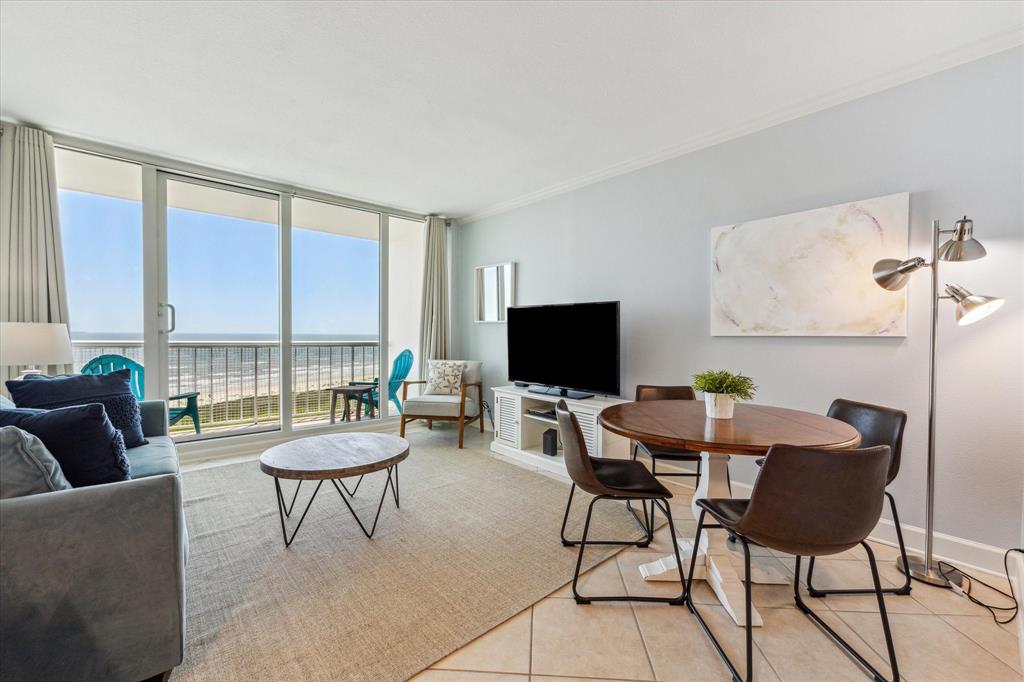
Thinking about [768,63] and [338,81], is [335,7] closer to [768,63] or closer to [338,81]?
[338,81]

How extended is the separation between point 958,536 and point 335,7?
12.8 ft

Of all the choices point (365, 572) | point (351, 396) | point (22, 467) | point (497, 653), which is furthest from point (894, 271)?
point (351, 396)

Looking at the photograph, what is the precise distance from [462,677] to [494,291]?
3.83 meters

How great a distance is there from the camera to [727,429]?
5.54 ft

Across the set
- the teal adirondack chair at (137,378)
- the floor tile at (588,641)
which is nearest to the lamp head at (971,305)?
the floor tile at (588,641)

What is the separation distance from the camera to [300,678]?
1387mm

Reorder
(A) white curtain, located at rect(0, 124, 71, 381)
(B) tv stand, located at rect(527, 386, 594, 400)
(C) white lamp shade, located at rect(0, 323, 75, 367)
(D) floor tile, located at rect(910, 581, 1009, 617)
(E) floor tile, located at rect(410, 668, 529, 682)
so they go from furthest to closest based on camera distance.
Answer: (B) tv stand, located at rect(527, 386, 594, 400)
(A) white curtain, located at rect(0, 124, 71, 381)
(C) white lamp shade, located at rect(0, 323, 75, 367)
(D) floor tile, located at rect(910, 581, 1009, 617)
(E) floor tile, located at rect(410, 668, 529, 682)

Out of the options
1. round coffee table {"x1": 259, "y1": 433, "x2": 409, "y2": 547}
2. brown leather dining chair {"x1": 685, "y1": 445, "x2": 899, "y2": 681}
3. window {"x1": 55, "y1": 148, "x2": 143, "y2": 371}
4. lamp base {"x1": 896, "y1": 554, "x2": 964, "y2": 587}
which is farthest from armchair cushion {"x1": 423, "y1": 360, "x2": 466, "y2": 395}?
lamp base {"x1": 896, "y1": 554, "x2": 964, "y2": 587}

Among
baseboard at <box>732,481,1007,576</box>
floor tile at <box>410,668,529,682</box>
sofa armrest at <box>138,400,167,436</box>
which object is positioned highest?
sofa armrest at <box>138,400,167,436</box>

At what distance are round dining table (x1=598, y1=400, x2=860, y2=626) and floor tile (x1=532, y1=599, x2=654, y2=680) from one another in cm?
34

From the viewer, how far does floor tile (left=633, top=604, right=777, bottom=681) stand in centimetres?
142

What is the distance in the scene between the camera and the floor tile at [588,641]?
1.43 metres

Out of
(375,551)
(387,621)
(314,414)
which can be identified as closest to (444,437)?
(314,414)

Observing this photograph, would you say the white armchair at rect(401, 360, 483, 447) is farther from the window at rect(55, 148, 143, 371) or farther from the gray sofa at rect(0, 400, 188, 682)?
the gray sofa at rect(0, 400, 188, 682)
